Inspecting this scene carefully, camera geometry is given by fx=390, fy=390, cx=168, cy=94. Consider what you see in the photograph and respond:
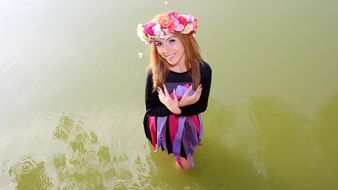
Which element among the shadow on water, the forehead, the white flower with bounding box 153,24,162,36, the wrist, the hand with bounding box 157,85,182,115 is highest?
the white flower with bounding box 153,24,162,36

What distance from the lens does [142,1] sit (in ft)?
13.3

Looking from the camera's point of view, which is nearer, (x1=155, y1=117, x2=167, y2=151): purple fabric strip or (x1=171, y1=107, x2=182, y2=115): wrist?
(x1=171, y1=107, x2=182, y2=115): wrist

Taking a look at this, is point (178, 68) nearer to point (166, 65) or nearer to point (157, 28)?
point (166, 65)

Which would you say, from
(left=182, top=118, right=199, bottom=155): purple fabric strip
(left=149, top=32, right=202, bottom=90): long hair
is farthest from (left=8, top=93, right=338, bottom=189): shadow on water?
(left=149, top=32, right=202, bottom=90): long hair

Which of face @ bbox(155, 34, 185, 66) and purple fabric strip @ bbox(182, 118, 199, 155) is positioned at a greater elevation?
face @ bbox(155, 34, 185, 66)

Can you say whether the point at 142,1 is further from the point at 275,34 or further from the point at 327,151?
the point at 327,151

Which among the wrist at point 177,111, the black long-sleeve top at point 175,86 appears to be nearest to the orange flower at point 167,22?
the black long-sleeve top at point 175,86

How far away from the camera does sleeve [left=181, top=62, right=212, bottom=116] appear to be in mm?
2195

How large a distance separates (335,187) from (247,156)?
601 millimetres

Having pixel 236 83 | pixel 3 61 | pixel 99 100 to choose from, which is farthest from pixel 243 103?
pixel 3 61

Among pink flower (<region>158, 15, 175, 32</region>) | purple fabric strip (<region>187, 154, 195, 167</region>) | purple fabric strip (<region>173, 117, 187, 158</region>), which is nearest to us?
pink flower (<region>158, 15, 175, 32</region>)

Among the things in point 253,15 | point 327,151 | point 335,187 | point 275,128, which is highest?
point 253,15

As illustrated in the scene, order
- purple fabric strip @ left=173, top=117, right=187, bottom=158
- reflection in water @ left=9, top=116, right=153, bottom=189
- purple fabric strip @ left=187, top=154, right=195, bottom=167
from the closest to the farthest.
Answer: purple fabric strip @ left=173, top=117, right=187, bottom=158, purple fabric strip @ left=187, top=154, right=195, bottom=167, reflection in water @ left=9, top=116, right=153, bottom=189

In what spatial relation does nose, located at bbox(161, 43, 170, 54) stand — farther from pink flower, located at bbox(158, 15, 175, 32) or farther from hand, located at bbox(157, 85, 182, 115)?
hand, located at bbox(157, 85, 182, 115)
